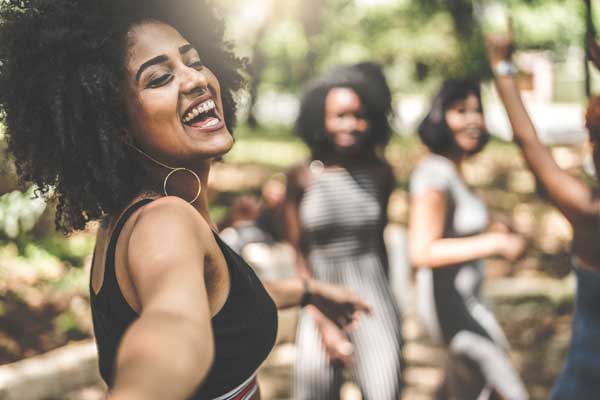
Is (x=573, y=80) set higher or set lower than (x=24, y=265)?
lower

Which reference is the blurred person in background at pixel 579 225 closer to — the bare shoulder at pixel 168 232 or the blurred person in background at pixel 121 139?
the blurred person in background at pixel 121 139

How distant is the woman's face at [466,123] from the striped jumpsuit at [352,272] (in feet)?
1.70

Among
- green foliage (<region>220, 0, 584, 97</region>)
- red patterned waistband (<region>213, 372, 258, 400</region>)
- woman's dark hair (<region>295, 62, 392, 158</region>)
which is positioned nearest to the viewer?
red patterned waistband (<region>213, 372, 258, 400</region>)

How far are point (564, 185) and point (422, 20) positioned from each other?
12.3 metres

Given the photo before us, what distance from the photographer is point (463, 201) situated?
3928 mm

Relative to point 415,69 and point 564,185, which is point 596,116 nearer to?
point 564,185

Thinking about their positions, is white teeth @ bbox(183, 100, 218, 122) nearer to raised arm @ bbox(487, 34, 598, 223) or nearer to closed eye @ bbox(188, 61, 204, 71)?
closed eye @ bbox(188, 61, 204, 71)

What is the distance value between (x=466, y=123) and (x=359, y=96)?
0.61 meters

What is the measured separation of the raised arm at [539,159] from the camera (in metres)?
2.54

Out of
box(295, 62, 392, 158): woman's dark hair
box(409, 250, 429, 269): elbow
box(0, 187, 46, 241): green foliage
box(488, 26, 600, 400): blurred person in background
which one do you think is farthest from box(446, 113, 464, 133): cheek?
box(0, 187, 46, 241): green foliage

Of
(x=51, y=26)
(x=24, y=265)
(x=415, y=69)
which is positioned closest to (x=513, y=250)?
(x=51, y=26)

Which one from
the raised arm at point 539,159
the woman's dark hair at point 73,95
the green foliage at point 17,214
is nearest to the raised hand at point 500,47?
the raised arm at point 539,159

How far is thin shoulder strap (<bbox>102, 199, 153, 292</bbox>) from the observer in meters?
1.60

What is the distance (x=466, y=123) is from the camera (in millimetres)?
4191
